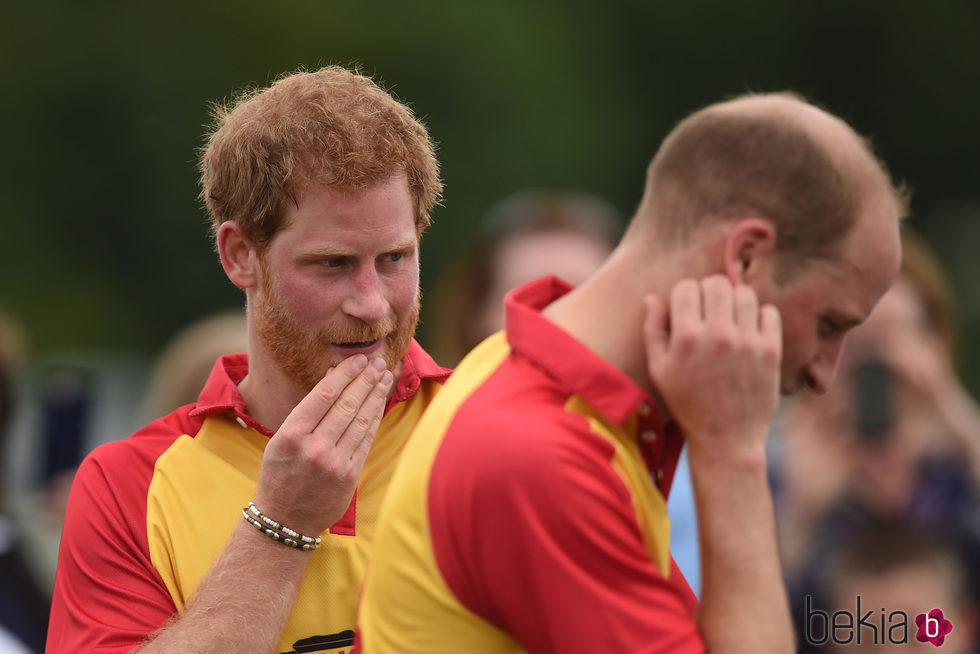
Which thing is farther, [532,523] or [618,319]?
[618,319]

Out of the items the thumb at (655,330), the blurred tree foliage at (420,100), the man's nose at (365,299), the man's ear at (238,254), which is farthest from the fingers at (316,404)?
the blurred tree foliage at (420,100)

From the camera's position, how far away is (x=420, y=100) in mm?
22094

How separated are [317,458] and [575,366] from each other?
74cm

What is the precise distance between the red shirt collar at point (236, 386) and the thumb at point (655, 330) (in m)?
0.90

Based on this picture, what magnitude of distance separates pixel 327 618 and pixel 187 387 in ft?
7.36

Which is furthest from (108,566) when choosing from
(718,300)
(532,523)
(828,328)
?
(828,328)

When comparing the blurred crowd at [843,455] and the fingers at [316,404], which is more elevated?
the fingers at [316,404]

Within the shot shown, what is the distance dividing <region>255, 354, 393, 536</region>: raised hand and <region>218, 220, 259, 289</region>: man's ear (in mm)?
318

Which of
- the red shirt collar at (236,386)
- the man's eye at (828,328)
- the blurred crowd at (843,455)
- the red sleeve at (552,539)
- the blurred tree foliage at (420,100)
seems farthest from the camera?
the blurred tree foliage at (420,100)

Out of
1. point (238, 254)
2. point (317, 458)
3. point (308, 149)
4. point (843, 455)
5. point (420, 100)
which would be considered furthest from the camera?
point (420, 100)

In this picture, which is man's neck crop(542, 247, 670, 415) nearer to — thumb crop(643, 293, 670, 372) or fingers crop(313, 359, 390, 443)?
thumb crop(643, 293, 670, 372)

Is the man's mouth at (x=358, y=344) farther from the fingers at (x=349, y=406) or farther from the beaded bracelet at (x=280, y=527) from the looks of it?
the beaded bracelet at (x=280, y=527)

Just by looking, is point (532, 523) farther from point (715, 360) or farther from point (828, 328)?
point (828, 328)

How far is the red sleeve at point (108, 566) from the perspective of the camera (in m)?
3.08
